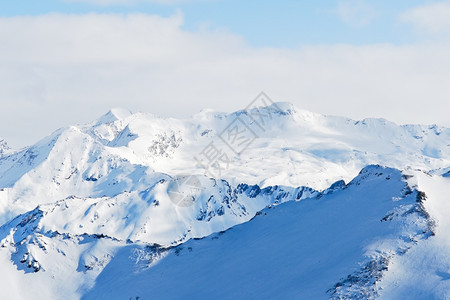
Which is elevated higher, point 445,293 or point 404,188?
point 404,188

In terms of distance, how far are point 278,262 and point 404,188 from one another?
125ft

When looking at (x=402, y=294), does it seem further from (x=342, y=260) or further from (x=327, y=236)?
(x=327, y=236)

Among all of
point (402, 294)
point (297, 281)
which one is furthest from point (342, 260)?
point (402, 294)

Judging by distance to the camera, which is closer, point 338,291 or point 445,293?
point 445,293

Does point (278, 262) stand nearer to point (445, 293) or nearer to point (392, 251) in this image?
point (392, 251)

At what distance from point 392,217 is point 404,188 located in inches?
625

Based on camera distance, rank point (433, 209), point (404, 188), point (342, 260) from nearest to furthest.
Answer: point (342, 260) < point (433, 209) < point (404, 188)

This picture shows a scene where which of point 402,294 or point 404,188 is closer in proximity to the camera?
point 402,294

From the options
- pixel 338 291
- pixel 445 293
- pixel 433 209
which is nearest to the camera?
pixel 445 293

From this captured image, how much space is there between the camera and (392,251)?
564ft

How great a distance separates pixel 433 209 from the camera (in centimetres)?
18762

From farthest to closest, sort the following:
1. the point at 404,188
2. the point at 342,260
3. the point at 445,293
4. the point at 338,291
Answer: the point at 404,188, the point at 342,260, the point at 338,291, the point at 445,293

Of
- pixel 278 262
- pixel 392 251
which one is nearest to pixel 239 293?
pixel 278 262

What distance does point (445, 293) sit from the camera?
15088 centimetres
